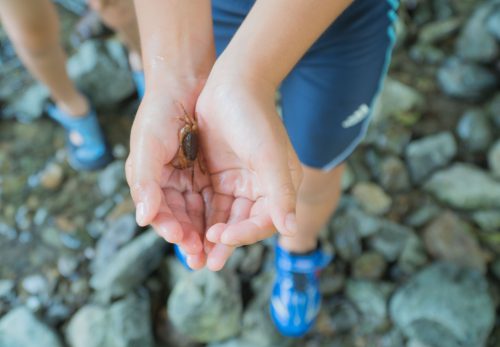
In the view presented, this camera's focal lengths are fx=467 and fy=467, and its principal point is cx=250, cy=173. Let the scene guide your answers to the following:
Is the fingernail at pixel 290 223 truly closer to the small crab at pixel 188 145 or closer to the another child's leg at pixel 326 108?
the small crab at pixel 188 145

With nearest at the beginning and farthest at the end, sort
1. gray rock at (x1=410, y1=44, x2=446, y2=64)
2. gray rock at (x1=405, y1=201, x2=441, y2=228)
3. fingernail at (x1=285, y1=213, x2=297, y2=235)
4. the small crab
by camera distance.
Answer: fingernail at (x1=285, y1=213, x2=297, y2=235) < the small crab < gray rock at (x1=405, y1=201, x2=441, y2=228) < gray rock at (x1=410, y1=44, x2=446, y2=64)

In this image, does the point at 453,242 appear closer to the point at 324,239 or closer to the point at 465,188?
the point at 465,188

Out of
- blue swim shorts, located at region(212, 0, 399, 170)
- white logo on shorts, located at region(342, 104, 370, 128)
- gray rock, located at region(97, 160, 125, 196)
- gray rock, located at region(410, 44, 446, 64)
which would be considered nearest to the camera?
blue swim shorts, located at region(212, 0, 399, 170)

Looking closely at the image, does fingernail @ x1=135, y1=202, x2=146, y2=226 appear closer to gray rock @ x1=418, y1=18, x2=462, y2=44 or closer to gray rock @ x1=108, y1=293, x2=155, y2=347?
gray rock @ x1=108, y1=293, x2=155, y2=347

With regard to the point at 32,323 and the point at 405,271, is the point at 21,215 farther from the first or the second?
the point at 405,271

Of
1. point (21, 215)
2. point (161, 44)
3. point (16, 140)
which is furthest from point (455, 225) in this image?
point (16, 140)

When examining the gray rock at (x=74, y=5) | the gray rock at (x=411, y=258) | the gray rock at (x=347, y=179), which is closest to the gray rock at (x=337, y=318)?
the gray rock at (x=411, y=258)

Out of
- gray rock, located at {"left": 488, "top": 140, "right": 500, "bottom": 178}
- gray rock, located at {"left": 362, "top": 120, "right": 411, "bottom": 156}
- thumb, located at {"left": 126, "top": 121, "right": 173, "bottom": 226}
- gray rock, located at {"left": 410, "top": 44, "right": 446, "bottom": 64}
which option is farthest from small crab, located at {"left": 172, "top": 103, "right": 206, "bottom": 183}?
gray rock, located at {"left": 410, "top": 44, "right": 446, "bottom": 64}

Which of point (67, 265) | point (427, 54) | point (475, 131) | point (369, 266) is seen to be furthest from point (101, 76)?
point (475, 131)
